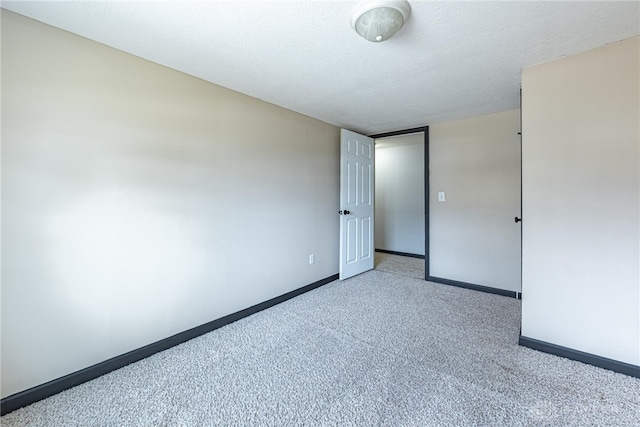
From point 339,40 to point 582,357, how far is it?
266 cm

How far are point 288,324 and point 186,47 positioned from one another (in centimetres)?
227

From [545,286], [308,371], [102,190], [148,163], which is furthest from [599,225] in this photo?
[102,190]

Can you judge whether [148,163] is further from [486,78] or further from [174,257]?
[486,78]

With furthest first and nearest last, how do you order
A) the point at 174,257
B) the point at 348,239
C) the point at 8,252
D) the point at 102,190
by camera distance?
the point at 348,239 < the point at 174,257 < the point at 102,190 < the point at 8,252

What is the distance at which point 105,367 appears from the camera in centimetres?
176

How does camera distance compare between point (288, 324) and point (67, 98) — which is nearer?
point (67, 98)

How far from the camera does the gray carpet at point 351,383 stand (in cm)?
140

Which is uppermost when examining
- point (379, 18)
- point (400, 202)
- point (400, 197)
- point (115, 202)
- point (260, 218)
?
point (379, 18)

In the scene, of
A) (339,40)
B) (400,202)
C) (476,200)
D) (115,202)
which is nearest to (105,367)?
(115,202)

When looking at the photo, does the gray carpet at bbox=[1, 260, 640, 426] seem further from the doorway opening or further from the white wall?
the white wall

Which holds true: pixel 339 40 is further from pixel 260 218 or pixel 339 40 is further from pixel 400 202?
pixel 400 202

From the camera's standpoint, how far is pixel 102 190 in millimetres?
1738

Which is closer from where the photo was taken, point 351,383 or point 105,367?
point 351,383

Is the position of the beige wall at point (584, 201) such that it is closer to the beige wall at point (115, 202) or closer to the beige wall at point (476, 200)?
the beige wall at point (476, 200)
